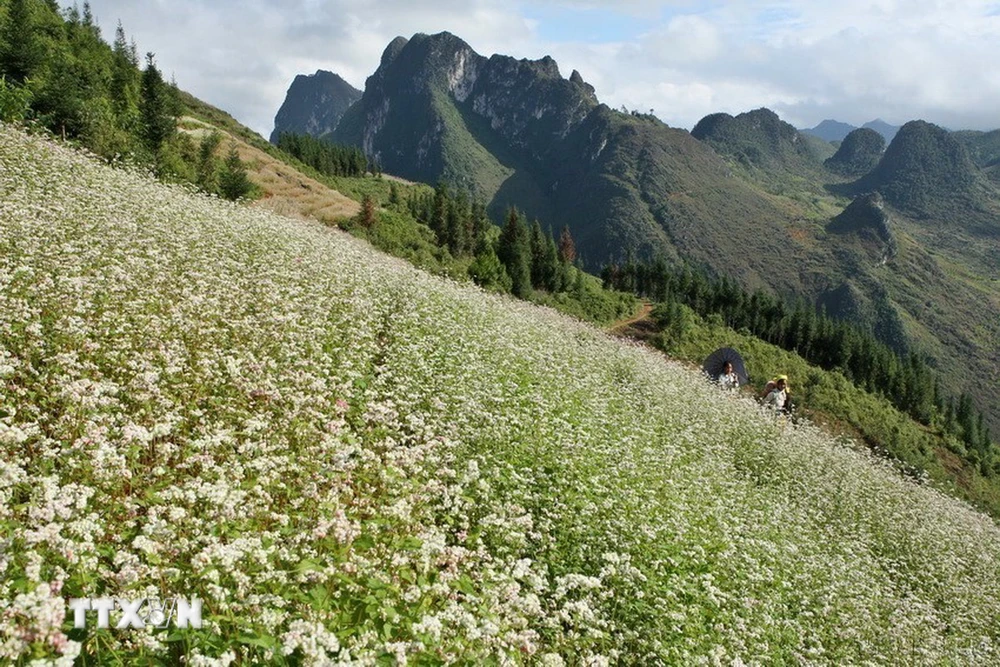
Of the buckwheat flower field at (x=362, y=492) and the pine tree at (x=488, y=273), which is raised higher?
the pine tree at (x=488, y=273)

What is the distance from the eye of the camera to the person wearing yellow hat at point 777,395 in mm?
19572

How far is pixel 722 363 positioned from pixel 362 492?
21.3 meters

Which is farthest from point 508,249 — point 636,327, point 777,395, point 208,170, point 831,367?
point 831,367

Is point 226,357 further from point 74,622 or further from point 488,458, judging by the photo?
point 74,622

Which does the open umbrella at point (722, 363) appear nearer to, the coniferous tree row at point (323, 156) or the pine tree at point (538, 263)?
the pine tree at point (538, 263)

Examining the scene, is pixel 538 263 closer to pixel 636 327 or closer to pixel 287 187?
pixel 636 327

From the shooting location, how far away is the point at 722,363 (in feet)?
79.6

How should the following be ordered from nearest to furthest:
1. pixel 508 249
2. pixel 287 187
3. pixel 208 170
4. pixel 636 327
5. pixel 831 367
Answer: pixel 208 170 → pixel 287 187 → pixel 508 249 → pixel 636 327 → pixel 831 367

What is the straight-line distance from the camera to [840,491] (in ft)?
43.7

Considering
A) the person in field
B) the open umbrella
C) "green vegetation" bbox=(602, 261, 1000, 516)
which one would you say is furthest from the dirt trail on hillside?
"green vegetation" bbox=(602, 261, 1000, 516)

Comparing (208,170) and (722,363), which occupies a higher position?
(208,170)

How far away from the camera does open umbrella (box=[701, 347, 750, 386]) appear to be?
24031 mm

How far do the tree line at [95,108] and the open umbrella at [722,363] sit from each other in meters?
21.8

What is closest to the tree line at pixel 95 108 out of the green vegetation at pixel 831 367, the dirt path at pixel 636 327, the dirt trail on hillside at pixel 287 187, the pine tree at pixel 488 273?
the dirt trail on hillside at pixel 287 187
